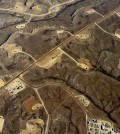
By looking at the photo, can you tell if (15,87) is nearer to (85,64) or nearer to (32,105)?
(32,105)

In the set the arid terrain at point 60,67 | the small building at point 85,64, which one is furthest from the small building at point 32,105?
the small building at point 85,64

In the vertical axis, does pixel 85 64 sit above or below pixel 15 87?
below

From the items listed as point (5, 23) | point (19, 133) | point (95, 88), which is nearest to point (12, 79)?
point (19, 133)

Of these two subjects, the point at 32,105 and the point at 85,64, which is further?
the point at 85,64

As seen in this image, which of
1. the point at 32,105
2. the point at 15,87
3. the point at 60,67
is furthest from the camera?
the point at 60,67

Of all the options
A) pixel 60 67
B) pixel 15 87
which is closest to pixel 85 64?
pixel 60 67

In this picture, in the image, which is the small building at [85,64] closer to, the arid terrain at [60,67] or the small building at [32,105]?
the arid terrain at [60,67]

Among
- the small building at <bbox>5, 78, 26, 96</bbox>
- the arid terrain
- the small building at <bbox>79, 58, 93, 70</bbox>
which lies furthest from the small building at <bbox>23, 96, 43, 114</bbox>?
the small building at <bbox>79, 58, 93, 70</bbox>
